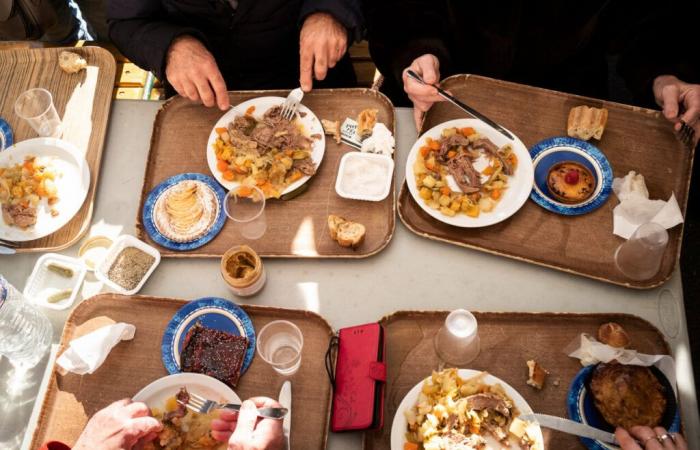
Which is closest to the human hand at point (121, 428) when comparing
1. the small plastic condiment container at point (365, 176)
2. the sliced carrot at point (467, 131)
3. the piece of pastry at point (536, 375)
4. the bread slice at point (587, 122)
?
the small plastic condiment container at point (365, 176)

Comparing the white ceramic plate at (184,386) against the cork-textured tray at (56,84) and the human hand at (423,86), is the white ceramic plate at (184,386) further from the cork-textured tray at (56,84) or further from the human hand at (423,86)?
the human hand at (423,86)

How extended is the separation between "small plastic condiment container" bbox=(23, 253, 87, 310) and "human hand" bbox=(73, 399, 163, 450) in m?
0.54

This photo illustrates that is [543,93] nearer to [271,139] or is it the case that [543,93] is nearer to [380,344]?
[271,139]

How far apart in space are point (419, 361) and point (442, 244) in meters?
0.46

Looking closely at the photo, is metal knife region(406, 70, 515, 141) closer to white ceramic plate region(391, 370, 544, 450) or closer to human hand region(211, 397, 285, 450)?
white ceramic plate region(391, 370, 544, 450)

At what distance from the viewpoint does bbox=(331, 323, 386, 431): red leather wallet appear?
1.52 m

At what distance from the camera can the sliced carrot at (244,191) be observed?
1899 mm

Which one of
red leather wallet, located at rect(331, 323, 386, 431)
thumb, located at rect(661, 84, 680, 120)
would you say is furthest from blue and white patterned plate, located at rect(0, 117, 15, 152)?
thumb, located at rect(661, 84, 680, 120)

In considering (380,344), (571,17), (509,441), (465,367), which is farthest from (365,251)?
(571,17)

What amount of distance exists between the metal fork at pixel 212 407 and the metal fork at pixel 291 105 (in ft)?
3.74

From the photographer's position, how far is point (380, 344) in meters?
1.60

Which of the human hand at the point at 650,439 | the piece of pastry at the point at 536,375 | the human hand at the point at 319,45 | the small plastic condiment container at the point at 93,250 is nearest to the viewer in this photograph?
the human hand at the point at 650,439

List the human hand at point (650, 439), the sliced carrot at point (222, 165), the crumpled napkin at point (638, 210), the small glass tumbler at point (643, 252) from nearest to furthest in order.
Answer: the human hand at point (650, 439), the small glass tumbler at point (643, 252), the crumpled napkin at point (638, 210), the sliced carrot at point (222, 165)

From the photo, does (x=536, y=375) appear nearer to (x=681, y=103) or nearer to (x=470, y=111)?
(x=470, y=111)
